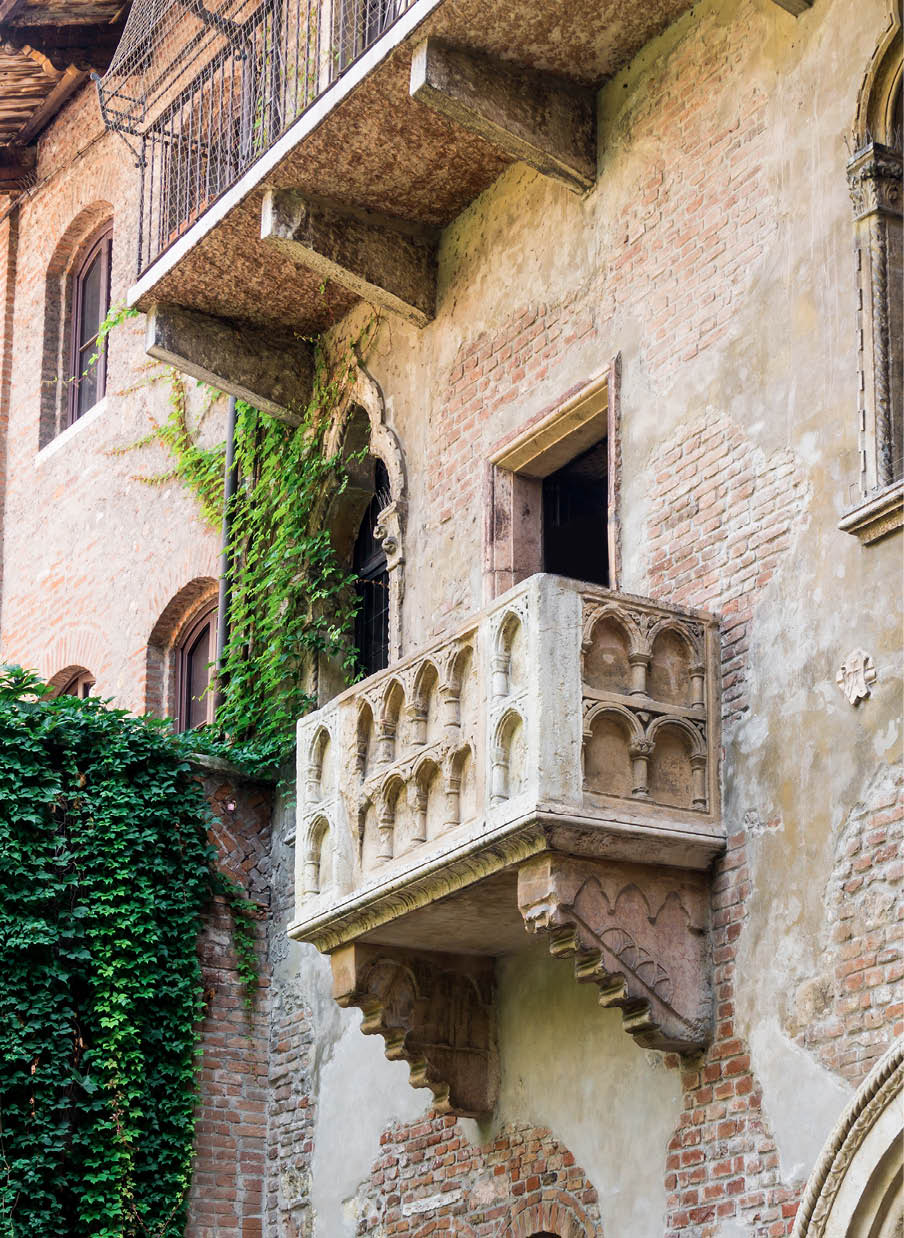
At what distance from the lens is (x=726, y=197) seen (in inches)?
370

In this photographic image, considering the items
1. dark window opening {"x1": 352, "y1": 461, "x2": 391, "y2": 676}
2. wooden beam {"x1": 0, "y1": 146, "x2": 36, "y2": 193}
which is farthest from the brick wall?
wooden beam {"x1": 0, "y1": 146, "x2": 36, "y2": 193}

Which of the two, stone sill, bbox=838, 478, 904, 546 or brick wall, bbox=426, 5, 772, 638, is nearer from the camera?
stone sill, bbox=838, 478, 904, 546

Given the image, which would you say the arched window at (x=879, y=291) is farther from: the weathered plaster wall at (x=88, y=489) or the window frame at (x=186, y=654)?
the window frame at (x=186, y=654)

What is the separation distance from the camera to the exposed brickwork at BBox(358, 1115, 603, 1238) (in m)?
9.12

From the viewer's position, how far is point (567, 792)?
27.2 feet

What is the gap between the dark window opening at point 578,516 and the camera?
1136 centimetres

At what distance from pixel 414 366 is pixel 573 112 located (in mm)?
1789

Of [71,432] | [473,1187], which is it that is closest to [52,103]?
[71,432]

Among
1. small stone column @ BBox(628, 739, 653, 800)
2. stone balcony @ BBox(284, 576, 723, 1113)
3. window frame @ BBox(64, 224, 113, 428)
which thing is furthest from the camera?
window frame @ BBox(64, 224, 113, 428)

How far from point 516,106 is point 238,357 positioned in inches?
111

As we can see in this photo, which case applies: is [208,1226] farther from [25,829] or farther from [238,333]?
[238,333]

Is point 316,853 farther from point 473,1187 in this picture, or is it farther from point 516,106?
point 516,106

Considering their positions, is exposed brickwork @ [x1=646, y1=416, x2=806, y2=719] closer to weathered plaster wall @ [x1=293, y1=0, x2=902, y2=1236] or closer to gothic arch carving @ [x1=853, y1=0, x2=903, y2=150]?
weathered plaster wall @ [x1=293, y1=0, x2=902, y2=1236]

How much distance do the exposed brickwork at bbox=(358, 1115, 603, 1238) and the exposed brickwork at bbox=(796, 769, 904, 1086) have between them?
1538 mm
